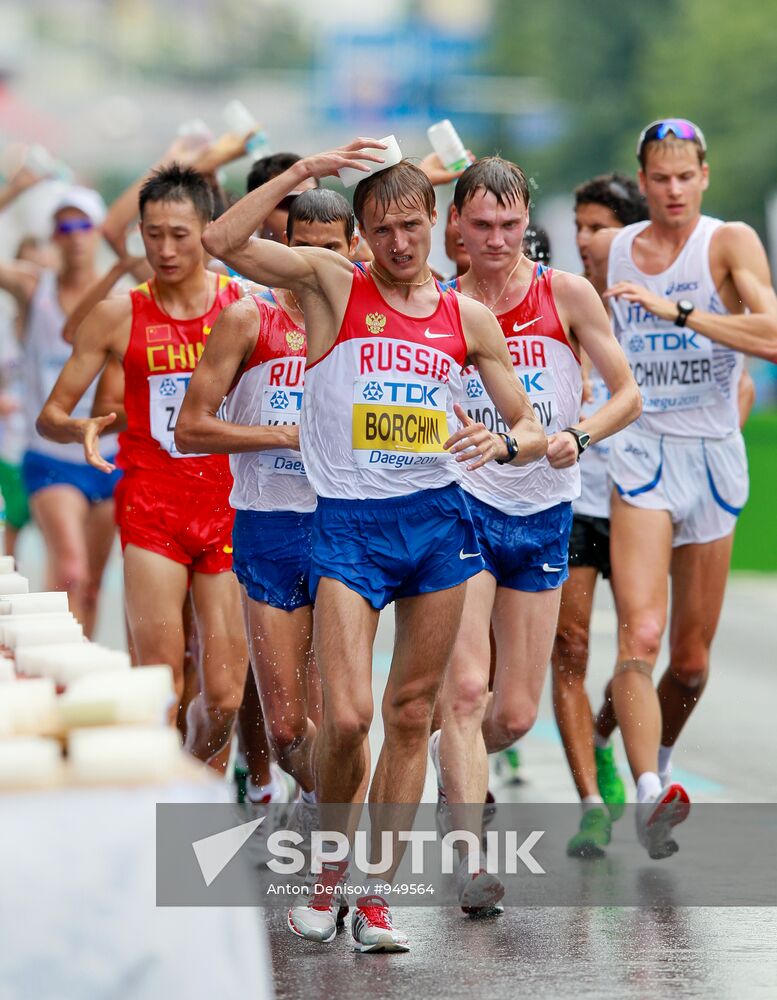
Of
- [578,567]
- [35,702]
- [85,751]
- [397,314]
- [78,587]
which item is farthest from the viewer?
[78,587]

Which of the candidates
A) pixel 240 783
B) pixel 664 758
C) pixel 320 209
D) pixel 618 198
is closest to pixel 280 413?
pixel 320 209

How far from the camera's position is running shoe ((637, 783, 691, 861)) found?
7449 millimetres

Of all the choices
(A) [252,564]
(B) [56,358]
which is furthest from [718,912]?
(B) [56,358]

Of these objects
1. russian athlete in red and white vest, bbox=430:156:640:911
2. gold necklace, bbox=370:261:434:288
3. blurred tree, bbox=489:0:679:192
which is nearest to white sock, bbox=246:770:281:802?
russian athlete in red and white vest, bbox=430:156:640:911

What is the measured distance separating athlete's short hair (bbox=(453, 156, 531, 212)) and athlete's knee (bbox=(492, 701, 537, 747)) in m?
1.69

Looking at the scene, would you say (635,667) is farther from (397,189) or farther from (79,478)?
(79,478)

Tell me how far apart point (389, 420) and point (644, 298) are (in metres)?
2.15

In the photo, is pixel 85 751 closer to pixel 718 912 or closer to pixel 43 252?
pixel 718 912

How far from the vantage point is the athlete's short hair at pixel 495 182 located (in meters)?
7.23

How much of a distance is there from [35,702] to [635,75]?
248 ft

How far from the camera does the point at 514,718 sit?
25.0 feet

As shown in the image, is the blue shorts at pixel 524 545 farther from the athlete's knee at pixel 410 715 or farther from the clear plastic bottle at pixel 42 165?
the clear plastic bottle at pixel 42 165

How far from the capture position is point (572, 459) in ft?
23.1

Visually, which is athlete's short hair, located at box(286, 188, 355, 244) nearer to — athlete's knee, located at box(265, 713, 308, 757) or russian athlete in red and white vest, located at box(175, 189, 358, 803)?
russian athlete in red and white vest, located at box(175, 189, 358, 803)
